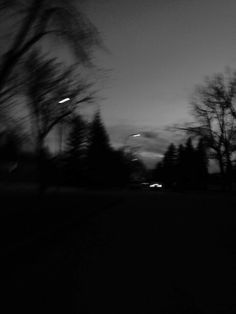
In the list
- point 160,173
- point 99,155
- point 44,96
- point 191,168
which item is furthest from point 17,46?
point 160,173

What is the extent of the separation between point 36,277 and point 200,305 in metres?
2.90

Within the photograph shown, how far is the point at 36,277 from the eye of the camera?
7.35 metres

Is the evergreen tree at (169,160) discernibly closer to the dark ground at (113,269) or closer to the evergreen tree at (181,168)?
the evergreen tree at (181,168)

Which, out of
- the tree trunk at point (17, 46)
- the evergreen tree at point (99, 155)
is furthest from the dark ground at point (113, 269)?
the evergreen tree at point (99, 155)

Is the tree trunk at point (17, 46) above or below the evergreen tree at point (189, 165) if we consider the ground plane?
below

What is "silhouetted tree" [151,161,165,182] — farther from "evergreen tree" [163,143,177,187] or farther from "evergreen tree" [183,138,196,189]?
"evergreen tree" [183,138,196,189]

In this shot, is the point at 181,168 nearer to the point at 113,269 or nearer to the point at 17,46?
the point at 17,46

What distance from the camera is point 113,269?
801 centimetres

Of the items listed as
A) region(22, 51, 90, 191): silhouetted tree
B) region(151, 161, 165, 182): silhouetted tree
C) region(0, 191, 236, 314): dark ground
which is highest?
region(151, 161, 165, 182): silhouetted tree

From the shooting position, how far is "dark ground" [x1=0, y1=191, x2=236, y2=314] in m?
5.84

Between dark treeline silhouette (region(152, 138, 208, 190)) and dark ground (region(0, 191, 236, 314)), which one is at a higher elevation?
dark treeline silhouette (region(152, 138, 208, 190))

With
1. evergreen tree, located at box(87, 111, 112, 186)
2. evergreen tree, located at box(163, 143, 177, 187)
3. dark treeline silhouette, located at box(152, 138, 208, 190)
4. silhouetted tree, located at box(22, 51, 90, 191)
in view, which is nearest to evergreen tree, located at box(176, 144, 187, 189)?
dark treeline silhouette, located at box(152, 138, 208, 190)

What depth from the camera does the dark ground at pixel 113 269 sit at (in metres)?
5.84

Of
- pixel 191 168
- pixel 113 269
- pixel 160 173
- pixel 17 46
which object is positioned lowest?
pixel 113 269
